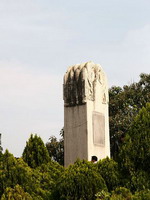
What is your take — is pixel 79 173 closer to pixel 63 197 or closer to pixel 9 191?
pixel 63 197

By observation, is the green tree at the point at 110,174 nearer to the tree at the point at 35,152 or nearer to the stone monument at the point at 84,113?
the tree at the point at 35,152

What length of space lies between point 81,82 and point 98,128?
162 centimetres

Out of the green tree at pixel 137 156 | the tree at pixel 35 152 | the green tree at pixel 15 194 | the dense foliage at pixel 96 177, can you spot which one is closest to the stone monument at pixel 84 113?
the tree at pixel 35 152

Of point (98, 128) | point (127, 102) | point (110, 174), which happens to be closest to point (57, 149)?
point (127, 102)

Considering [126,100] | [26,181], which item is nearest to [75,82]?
[26,181]

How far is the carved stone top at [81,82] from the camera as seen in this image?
611 inches

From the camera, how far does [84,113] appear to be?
15406 mm

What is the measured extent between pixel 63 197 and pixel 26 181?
79 centimetres

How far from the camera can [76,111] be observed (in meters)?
15.7

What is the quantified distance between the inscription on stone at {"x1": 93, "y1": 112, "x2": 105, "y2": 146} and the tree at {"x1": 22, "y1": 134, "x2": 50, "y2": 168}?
4.78 metres

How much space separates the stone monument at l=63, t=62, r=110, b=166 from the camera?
15375 mm

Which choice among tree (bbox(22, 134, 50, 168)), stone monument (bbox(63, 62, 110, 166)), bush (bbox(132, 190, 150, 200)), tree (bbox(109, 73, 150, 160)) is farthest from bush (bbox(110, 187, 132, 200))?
tree (bbox(109, 73, 150, 160))

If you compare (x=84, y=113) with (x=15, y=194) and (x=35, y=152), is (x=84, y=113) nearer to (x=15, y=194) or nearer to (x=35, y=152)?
(x=35, y=152)

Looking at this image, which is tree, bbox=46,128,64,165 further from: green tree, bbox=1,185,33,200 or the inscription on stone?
green tree, bbox=1,185,33,200
